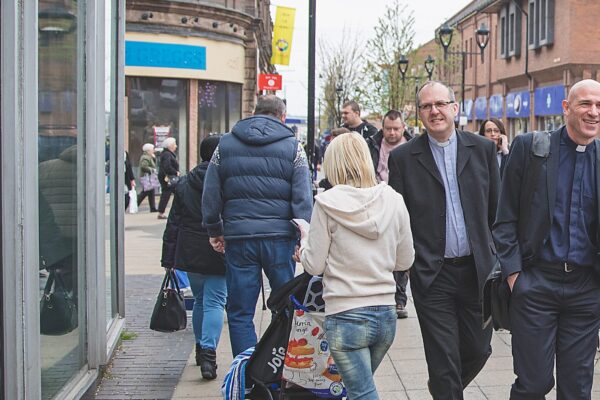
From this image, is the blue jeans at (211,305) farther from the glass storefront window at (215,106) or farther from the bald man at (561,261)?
the glass storefront window at (215,106)

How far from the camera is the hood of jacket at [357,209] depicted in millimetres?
3893

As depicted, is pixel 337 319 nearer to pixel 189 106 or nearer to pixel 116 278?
pixel 116 278

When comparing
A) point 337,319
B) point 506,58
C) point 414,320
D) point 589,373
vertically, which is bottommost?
point 414,320

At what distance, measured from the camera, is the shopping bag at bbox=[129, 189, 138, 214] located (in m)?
18.8

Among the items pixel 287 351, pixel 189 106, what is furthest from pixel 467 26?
pixel 287 351

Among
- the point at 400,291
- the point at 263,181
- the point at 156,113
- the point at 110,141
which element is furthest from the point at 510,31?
the point at 263,181

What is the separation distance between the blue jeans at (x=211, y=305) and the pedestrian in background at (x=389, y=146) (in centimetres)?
225

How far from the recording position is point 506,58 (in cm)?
4556

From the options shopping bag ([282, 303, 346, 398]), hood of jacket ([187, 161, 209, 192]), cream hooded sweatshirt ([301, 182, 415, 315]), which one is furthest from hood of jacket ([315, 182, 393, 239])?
hood of jacket ([187, 161, 209, 192])

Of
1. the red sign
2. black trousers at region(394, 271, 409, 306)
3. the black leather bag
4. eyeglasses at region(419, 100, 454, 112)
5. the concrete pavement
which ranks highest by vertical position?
the red sign

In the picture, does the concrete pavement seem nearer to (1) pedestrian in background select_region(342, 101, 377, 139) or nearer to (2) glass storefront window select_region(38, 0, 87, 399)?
(2) glass storefront window select_region(38, 0, 87, 399)

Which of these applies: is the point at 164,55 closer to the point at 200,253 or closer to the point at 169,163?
the point at 169,163

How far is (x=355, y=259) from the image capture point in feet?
12.9

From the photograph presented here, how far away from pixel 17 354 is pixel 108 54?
3.11 meters
